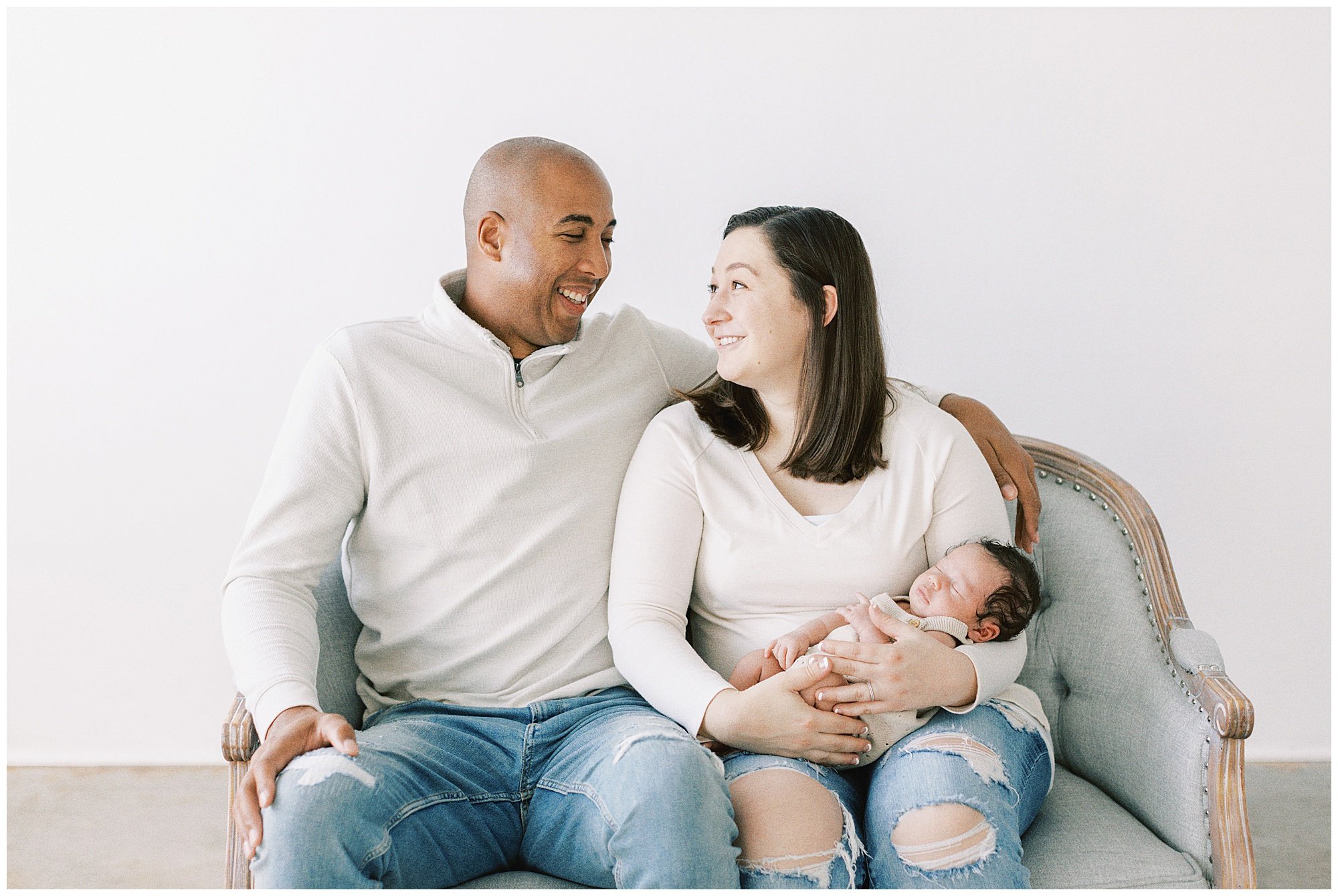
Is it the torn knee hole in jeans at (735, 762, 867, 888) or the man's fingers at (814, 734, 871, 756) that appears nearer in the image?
the torn knee hole in jeans at (735, 762, 867, 888)

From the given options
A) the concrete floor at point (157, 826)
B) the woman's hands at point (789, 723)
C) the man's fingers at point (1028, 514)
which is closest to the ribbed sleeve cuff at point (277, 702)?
the woman's hands at point (789, 723)

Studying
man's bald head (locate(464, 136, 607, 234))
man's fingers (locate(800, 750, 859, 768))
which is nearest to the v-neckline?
man's fingers (locate(800, 750, 859, 768))

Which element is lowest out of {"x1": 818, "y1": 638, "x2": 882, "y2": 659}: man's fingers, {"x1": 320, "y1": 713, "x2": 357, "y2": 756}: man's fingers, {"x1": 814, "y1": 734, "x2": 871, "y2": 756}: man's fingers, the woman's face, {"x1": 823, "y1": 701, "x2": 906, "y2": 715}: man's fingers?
{"x1": 814, "y1": 734, "x2": 871, "y2": 756}: man's fingers

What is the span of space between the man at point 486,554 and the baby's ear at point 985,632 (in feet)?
0.94

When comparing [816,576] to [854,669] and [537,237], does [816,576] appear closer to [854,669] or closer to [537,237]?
[854,669]

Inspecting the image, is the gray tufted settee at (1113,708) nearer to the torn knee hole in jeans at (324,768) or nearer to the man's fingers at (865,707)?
the torn knee hole in jeans at (324,768)

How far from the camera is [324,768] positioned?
4.62 ft

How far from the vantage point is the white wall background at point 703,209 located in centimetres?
256

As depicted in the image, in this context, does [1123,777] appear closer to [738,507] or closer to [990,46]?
[738,507]

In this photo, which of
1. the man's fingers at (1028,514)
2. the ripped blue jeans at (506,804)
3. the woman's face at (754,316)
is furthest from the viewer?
the man's fingers at (1028,514)

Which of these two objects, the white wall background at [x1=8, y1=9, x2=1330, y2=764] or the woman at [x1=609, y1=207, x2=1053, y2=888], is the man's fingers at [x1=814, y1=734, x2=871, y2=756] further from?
the white wall background at [x1=8, y1=9, x2=1330, y2=764]

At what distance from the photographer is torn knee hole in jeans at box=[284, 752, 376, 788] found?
1394 millimetres

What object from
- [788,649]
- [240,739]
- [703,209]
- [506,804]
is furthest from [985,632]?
[703,209]

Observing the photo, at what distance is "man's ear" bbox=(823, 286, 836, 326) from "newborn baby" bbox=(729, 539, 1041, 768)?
0.45m
